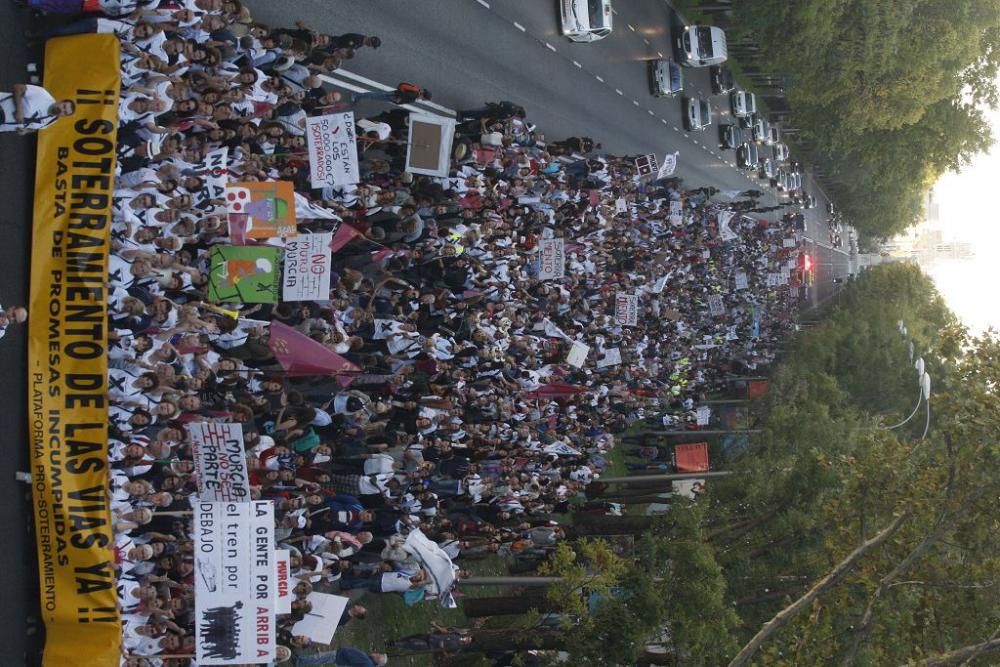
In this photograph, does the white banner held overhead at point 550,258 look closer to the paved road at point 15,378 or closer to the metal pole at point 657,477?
the metal pole at point 657,477

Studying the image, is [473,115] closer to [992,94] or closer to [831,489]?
[831,489]

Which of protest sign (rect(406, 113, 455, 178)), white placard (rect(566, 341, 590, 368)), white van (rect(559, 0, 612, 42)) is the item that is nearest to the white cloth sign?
white van (rect(559, 0, 612, 42))

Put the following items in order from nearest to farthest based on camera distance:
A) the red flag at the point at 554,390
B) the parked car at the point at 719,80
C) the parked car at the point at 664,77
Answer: the red flag at the point at 554,390
the parked car at the point at 664,77
the parked car at the point at 719,80

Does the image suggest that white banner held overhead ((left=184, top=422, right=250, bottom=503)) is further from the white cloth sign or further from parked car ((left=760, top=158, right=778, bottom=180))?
parked car ((left=760, top=158, right=778, bottom=180))

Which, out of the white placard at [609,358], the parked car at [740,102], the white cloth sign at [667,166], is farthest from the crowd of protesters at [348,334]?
the parked car at [740,102]

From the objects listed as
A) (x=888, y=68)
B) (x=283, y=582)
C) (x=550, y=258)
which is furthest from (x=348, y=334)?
(x=888, y=68)

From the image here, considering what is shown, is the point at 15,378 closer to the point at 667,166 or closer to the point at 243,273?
the point at 243,273
